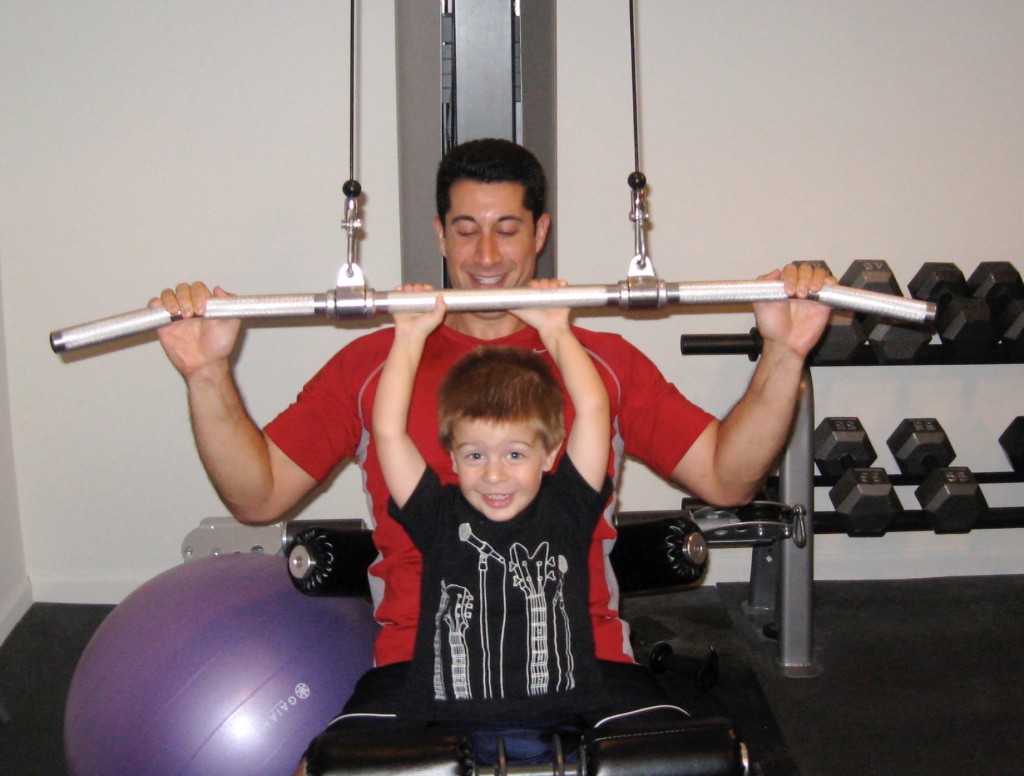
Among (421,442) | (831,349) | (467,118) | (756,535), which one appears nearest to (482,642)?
(421,442)

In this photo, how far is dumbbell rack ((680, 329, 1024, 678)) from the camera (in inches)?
98.7

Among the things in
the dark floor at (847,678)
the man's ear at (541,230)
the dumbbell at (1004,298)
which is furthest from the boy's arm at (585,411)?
the dumbbell at (1004,298)

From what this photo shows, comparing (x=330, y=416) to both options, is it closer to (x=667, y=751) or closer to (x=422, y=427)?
(x=422, y=427)

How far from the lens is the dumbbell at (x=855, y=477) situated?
262 cm

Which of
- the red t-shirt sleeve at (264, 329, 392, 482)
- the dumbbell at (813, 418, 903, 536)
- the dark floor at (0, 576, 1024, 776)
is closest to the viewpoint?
the red t-shirt sleeve at (264, 329, 392, 482)

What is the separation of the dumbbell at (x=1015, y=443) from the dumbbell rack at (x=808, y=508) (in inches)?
7.2

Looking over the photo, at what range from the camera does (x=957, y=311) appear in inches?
104

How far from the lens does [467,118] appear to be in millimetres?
1903

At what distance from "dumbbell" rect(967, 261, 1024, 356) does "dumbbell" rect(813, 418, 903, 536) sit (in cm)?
43

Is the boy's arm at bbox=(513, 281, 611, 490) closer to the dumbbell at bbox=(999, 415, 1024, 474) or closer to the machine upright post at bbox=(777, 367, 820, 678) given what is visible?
the machine upright post at bbox=(777, 367, 820, 678)

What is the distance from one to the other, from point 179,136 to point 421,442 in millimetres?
1443

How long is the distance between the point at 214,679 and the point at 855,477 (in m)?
1.69

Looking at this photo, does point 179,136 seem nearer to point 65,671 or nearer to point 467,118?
point 467,118

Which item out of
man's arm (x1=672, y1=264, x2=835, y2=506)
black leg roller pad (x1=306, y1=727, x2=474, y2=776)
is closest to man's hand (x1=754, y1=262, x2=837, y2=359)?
man's arm (x1=672, y1=264, x2=835, y2=506)
